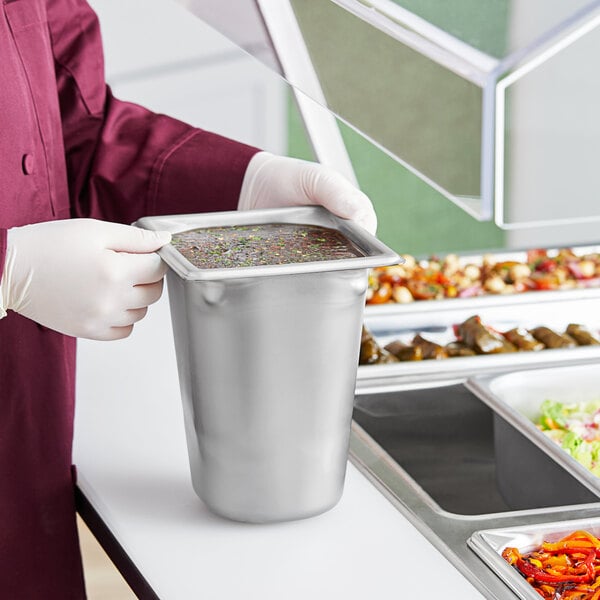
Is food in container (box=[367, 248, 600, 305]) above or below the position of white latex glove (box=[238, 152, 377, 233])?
below

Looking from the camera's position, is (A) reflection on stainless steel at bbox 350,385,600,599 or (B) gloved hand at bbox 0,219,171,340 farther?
(A) reflection on stainless steel at bbox 350,385,600,599

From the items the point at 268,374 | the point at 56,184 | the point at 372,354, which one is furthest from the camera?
the point at 372,354

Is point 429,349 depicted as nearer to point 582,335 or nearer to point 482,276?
point 582,335

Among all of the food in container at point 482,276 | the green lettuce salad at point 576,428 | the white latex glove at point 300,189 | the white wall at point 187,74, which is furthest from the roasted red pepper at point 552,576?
the white wall at point 187,74

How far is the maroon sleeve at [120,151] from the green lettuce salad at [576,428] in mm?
580

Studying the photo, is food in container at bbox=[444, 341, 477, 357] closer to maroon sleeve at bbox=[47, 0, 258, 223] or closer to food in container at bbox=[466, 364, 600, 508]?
food in container at bbox=[466, 364, 600, 508]

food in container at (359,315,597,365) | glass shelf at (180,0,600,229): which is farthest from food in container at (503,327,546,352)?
glass shelf at (180,0,600,229)

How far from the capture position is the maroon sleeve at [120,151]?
1.41 meters

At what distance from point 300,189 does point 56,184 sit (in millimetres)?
333

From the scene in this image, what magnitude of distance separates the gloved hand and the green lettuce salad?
2.11 ft

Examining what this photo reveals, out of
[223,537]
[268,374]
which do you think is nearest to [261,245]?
→ [268,374]

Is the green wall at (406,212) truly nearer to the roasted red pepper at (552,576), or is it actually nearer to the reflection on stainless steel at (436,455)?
the reflection on stainless steel at (436,455)

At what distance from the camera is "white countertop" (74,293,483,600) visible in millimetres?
1043

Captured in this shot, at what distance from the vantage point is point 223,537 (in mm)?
1130
